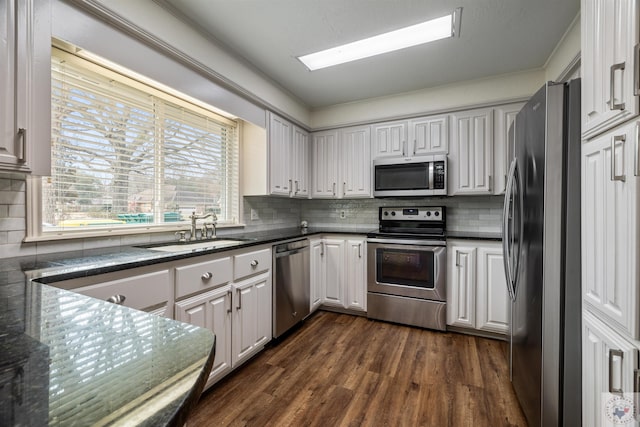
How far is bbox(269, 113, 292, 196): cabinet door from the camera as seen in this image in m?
3.01

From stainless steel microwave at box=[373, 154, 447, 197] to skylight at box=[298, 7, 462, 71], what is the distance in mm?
1153

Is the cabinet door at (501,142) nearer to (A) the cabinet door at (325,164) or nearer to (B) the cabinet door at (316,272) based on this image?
(A) the cabinet door at (325,164)

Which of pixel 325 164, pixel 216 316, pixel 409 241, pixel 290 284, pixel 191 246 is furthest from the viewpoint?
pixel 325 164

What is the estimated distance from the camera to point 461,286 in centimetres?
274

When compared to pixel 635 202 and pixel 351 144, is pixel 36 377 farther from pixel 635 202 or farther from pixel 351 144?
pixel 351 144

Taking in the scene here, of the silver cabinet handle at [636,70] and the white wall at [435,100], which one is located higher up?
the white wall at [435,100]

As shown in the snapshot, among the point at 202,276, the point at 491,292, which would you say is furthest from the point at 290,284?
the point at 491,292

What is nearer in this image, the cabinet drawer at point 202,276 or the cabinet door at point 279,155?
the cabinet drawer at point 202,276

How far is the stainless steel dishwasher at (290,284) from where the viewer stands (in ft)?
8.35

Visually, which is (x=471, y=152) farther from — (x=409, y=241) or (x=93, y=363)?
(x=93, y=363)

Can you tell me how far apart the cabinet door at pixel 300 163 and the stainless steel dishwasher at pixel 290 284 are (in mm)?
779

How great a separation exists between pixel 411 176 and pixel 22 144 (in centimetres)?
297

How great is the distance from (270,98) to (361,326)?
8.32ft

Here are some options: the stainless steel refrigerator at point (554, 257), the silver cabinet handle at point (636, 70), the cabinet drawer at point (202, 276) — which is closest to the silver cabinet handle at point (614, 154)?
the silver cabinet handle at point (636, 70)
